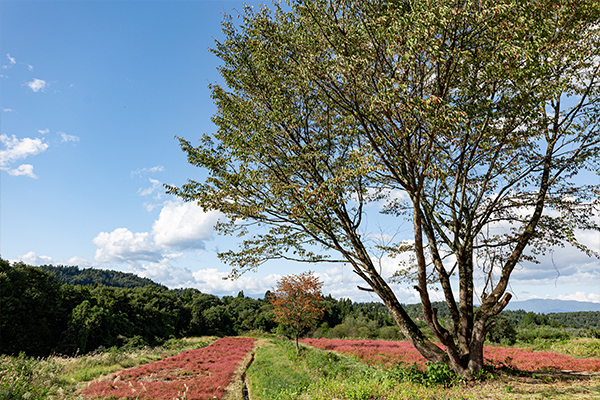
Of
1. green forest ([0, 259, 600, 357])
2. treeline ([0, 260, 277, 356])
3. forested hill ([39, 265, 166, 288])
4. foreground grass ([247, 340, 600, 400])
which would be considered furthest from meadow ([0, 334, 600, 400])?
forested hill ([39, 265, 166, 288])

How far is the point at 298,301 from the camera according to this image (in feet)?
92.3

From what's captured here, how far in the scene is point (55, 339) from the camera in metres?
34.4

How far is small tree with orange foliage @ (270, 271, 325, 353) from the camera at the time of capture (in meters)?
27.9

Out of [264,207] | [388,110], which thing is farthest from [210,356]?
[388,110]

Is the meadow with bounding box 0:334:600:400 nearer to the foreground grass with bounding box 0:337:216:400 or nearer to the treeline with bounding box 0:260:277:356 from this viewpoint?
the foreground grass with bounding box 0:337:216:400

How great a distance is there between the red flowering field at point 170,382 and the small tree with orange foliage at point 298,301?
716 cm

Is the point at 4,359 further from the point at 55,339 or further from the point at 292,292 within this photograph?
the point at 55,339

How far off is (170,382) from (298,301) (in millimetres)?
14973

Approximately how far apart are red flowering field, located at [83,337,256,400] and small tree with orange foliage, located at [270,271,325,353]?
282 inches

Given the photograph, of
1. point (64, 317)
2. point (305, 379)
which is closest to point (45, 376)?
point (305, 379)

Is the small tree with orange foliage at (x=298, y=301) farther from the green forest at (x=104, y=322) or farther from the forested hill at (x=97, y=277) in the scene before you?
the forested hill at (x=97, y=277)

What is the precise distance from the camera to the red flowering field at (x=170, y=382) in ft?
39.3

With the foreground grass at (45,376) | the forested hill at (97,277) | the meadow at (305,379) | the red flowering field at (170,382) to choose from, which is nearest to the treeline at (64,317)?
the foreground grass at (45,376)

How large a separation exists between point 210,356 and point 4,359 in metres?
14.8
